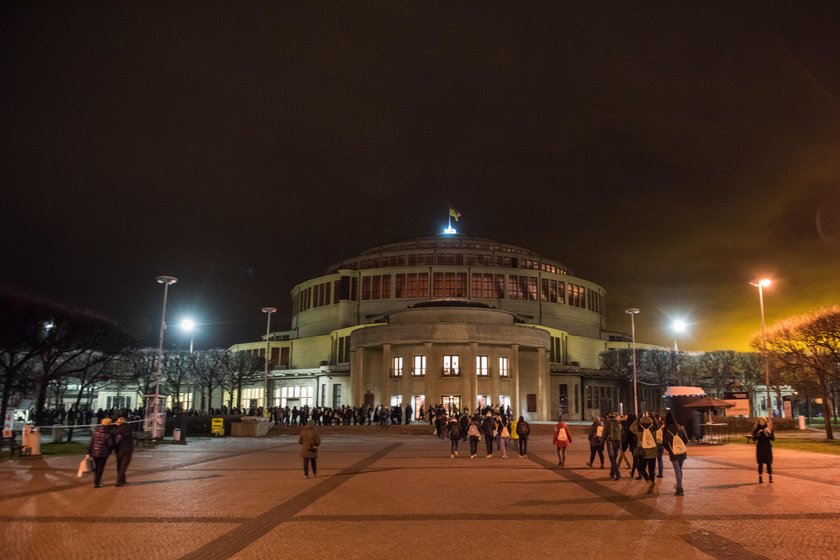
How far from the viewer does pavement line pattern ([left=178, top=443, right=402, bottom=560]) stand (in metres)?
9.01

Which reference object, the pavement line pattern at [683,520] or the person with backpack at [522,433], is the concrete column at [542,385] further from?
the pavement line pattern at [683,520]

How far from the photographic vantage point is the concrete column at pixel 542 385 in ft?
193

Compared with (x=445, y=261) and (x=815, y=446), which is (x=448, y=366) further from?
(x=815, y=446)

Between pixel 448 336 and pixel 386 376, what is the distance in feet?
20.7

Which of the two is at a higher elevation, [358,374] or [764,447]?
[358,374]

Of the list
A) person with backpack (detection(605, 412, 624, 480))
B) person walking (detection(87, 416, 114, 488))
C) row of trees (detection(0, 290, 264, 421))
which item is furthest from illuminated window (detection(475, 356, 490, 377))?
person walking (detection(87, 416, 114, 488))

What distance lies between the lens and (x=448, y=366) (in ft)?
184

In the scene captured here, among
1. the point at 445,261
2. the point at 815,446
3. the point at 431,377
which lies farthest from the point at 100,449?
the point at 445,261

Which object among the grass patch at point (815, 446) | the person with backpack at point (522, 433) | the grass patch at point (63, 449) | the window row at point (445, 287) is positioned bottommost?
the grass patch at point (815, 446)

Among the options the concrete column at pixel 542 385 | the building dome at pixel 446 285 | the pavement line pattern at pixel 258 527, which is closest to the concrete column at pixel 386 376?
the building dome at pixel 446 285

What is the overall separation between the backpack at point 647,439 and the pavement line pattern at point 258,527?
24.1 ft

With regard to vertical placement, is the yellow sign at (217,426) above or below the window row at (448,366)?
below

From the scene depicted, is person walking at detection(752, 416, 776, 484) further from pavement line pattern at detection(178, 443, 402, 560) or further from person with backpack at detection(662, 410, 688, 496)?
pavement line pattern at detection(178, 443, 402, 560)

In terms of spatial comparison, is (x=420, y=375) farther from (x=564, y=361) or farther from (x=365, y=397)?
(x=564, y=361)
